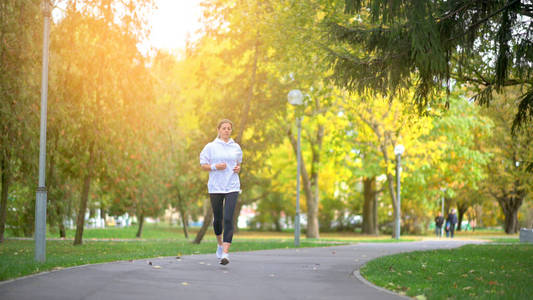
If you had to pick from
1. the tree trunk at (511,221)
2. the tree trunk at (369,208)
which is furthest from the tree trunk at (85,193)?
the tree trunk at (511,221)

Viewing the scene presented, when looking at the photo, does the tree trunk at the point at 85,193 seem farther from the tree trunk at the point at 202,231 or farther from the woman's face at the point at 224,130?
the woman's face at the point at 224,130

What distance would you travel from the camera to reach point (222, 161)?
32.9 feet

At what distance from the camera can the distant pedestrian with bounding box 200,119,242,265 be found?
32.7ft

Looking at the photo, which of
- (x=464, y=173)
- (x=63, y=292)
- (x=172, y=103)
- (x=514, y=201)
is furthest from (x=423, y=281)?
(x=514, y=201)

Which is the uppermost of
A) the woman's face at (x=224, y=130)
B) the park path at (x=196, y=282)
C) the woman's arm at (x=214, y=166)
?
the woman's face at (x=224, y=130)

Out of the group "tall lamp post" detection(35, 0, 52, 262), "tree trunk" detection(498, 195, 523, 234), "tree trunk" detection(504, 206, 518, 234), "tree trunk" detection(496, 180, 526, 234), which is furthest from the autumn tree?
"tree trunk" detection(504, 206, 518, 234)

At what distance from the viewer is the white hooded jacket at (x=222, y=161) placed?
10016 millimetres

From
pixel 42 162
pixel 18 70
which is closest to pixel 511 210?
pixel 18 70

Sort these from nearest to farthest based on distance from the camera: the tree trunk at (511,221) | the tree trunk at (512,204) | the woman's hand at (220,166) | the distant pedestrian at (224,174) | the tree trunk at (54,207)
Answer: the woman's hand at (220,166), the distant pedestrian at (224,174), the tree trunk at (54,207), the tree trunk at (512,204), the tree trunk at (511,221)

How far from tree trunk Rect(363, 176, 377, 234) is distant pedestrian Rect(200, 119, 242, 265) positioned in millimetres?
35558

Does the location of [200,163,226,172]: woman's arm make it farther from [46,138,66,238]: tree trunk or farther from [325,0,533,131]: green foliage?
[46,138,66,238]: tree trunk

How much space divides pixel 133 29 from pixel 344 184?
30.9m

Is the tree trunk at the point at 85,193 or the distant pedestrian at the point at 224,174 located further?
the tree trunk at the point at 85,193

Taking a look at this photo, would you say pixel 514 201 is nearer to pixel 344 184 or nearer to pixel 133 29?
pixel 344 184
